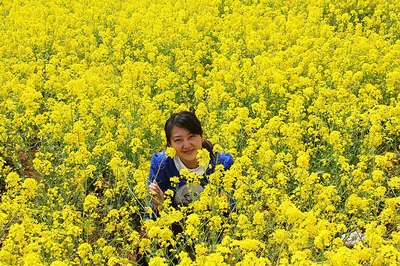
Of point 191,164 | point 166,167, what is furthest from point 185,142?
point 166,167

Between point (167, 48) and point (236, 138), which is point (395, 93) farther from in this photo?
point (167, 48)

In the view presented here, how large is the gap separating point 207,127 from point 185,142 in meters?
1.25

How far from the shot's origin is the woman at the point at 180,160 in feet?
14.7

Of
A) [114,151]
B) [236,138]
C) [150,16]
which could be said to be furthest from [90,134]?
[150,16]

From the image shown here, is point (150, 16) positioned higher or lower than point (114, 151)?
higher

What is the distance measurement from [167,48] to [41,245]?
4722mm

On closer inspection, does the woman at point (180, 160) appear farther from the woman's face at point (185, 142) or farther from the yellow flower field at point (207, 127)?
the yellow flower field at point (207, 127)

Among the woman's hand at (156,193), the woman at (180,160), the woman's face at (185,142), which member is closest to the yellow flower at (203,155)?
the woman at (180,160)

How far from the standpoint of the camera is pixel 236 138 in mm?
5371

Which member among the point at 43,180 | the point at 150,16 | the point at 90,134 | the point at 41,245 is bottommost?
the point at 41,245

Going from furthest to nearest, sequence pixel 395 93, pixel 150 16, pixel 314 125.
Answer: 1. pixel 150 16
2. pixel 395 93
3. pixel 314 125

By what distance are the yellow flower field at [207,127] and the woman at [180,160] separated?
124mm

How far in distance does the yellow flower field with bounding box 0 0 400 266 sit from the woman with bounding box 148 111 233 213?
0.12 metres

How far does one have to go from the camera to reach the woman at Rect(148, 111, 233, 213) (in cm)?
449
